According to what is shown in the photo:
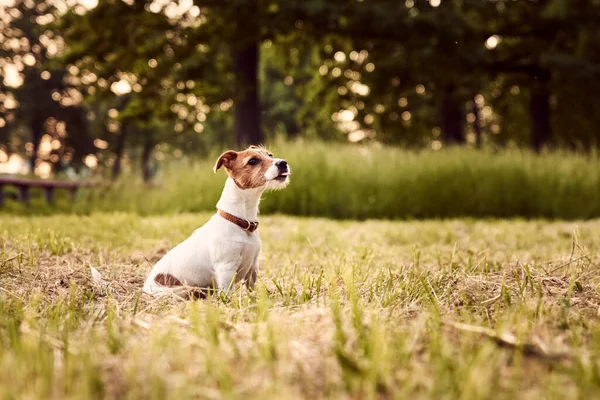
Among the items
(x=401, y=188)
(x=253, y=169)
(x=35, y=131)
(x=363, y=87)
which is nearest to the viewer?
(x=253, y=169)

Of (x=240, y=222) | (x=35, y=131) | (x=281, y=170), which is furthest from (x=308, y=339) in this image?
(x=35, y=131)

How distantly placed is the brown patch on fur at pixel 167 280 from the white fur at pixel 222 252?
0.07ft

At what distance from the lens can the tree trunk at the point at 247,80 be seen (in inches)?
445

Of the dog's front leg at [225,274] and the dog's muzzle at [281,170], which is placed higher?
the dog's muzzle at [281,170]

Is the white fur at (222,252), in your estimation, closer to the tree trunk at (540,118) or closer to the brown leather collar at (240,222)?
the brown leather collar at (240,222)

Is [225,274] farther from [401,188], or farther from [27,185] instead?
[27,185]

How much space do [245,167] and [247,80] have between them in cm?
978

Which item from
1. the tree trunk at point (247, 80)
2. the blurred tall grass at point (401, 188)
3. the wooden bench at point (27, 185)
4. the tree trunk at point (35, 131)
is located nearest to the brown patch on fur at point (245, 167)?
the blurred tall grass at point (401, 188)

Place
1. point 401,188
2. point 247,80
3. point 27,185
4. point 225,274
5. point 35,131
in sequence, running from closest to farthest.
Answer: point 225,274 < point 401,188 < point 27,185 < point 247,80 < point 35,131

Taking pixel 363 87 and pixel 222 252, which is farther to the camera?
pixel 363 87

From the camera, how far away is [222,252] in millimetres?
2932

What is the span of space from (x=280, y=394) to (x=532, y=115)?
1734cm

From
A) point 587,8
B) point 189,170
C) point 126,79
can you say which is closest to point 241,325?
point 189,170

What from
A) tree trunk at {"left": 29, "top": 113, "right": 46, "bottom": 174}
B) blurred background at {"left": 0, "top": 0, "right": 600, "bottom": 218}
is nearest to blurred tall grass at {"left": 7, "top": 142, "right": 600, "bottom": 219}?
blurred background at {"left": 0, "top": 0, "right": 600, "bottom": 218}
